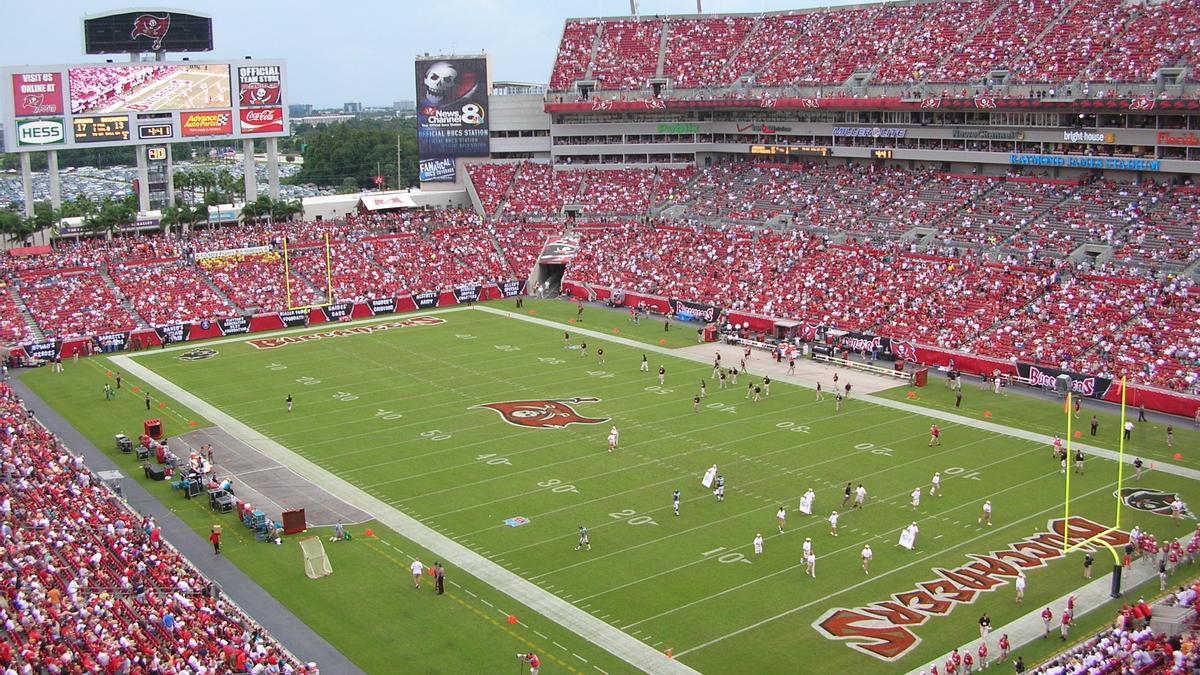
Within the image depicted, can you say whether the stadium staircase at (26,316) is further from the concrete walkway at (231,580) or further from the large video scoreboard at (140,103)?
the concrete walkway at (231,580)

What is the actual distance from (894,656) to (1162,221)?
38.9 meters

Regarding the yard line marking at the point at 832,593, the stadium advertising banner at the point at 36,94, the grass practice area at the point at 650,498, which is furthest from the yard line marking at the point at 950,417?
the stadium advertising banner at the point at 36,94

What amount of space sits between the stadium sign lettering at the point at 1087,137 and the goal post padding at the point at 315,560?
154 ft

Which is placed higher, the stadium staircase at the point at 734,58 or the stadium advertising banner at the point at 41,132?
the stadium staircase at the point at 734,58

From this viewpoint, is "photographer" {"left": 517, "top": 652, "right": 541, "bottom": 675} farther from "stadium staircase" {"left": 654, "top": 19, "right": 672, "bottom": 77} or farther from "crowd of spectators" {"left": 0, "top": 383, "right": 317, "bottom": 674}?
"stadium staircase" {"left": 654, "top": 19, "right": 672, "bottom": 77}

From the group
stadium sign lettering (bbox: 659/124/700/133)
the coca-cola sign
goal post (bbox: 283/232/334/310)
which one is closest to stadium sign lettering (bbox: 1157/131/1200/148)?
stadium sign lettering (bbox: 659/124/700/133)

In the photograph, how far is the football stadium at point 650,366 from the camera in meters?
26.3

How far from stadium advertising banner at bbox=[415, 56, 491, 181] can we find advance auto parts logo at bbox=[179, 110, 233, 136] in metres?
14.6

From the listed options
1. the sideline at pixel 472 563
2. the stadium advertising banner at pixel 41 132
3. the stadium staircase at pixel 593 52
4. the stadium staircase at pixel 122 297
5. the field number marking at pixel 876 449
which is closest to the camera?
the sideline at pixel 472 563

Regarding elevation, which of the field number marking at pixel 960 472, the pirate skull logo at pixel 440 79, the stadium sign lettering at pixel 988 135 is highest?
the pirate skull logo at pixel 440 79

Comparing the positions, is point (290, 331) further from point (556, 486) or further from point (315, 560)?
point (315, 560)

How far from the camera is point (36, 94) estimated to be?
63.9m

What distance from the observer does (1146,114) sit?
57.3 meters

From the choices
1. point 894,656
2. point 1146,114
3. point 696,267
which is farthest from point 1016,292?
point 894,656
